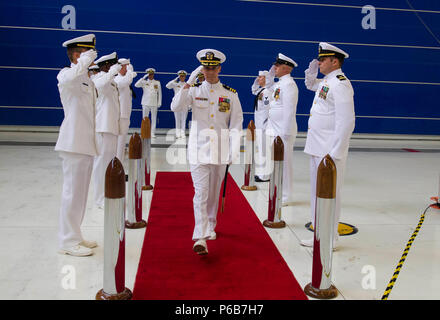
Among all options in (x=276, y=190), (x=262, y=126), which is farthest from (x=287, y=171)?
(x=262, y=126)

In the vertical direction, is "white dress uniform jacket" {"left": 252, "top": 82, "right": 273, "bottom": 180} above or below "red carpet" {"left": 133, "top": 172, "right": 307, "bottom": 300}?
above

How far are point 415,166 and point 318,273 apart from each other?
671 centimetres

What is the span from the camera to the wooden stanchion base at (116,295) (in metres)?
2.81

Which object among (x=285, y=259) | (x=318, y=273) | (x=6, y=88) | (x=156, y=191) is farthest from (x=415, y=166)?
(x=6, y=88)

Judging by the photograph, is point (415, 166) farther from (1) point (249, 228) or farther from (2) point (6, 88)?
(2) point (6, 88)

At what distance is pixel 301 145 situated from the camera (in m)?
11.5

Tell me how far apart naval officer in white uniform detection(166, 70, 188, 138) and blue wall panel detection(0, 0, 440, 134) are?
701 millimetres

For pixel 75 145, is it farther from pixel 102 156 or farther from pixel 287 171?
pixel 287 171

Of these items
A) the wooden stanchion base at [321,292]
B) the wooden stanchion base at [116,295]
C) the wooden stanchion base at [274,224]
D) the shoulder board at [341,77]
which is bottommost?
the wooden stanchion base at [274,224]

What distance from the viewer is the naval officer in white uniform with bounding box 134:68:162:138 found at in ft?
39.5

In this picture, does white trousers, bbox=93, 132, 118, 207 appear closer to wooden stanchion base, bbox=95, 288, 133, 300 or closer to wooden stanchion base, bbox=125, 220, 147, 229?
wooden stanchion base, bbox=125, 220, 147, 229

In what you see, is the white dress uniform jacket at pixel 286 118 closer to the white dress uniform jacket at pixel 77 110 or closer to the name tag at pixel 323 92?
the name tag at pixel 323 92

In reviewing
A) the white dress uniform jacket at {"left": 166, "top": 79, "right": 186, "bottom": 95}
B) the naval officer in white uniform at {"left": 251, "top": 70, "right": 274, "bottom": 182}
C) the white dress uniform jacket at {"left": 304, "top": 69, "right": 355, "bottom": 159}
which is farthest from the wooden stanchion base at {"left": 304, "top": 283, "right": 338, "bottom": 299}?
the white dress uniform jacket at {"left": 166, "top": 79, "right": 186, "bottom": 95}

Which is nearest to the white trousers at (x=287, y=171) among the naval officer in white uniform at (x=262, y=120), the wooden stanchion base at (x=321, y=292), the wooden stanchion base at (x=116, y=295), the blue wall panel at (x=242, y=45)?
the naval officer in white uniform at (x=262, y=120)
